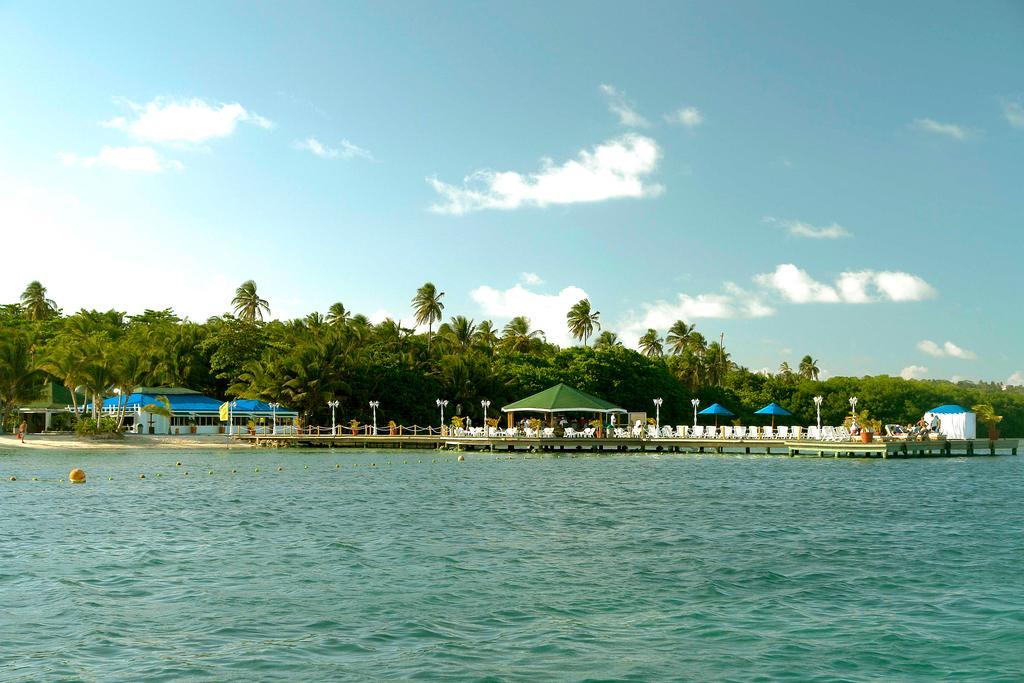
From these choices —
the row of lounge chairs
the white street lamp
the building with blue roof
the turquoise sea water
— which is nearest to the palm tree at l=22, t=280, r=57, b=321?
the building with blue roof

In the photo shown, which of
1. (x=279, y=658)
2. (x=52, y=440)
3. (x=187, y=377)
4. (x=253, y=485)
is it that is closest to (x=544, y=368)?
(x=187, y=377)

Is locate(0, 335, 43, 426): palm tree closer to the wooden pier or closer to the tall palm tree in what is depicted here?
the wooden pier

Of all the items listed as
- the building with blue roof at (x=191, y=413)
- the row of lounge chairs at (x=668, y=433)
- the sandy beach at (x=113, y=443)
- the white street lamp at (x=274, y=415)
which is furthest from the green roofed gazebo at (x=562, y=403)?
the building with blue roof at (x=191, y=413)

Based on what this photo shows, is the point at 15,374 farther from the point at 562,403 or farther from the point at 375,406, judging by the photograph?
the point at 562,403

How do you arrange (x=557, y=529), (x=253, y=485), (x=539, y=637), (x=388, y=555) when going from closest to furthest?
(x=539, y=637), (x=388, y=555), (x=557, y=529), (x=253, y=485)

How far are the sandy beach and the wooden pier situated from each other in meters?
2.75

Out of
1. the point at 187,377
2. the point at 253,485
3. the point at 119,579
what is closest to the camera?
the point at 119,579

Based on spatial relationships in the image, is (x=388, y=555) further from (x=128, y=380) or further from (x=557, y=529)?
(x=128, y=380)

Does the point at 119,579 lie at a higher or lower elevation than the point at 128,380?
lower

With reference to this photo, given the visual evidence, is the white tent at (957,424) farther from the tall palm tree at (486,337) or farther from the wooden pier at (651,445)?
the tall palm tree at (486,337)

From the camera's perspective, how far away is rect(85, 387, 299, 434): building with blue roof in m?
65.4

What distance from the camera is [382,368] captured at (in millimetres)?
65812

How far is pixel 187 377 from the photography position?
7412cm

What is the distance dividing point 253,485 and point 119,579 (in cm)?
1647
